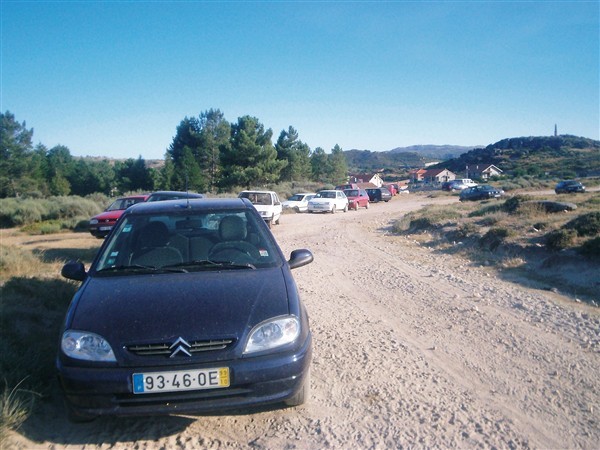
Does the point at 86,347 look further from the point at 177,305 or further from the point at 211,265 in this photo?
the point at 211,265

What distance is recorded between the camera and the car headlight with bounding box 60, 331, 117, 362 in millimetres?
3049

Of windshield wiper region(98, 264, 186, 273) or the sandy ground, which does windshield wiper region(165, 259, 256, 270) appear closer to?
windshield wiper region(98, 264, 186, 273)

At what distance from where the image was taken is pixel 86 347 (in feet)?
10.2

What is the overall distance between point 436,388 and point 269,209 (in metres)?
17.7

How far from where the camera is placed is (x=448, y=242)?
13812mm

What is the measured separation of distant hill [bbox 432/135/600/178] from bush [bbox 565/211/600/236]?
75.4 metres

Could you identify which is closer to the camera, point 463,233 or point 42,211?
point 463,233

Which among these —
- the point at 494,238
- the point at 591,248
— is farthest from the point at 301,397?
the point at 494,238

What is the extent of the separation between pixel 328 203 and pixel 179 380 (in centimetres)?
2891

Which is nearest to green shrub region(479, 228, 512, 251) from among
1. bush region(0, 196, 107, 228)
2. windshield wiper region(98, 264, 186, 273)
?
windshield wiper region(98, 264, 186, 273)

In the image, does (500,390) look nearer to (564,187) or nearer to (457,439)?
(457,439)

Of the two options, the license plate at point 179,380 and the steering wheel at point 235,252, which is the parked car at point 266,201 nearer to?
the steering wheel at point 235,252

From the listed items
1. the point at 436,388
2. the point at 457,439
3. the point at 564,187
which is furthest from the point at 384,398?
the point at 564,187

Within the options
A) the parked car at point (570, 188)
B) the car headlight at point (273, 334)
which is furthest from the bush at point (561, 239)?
the parked car at point (570, 188)
